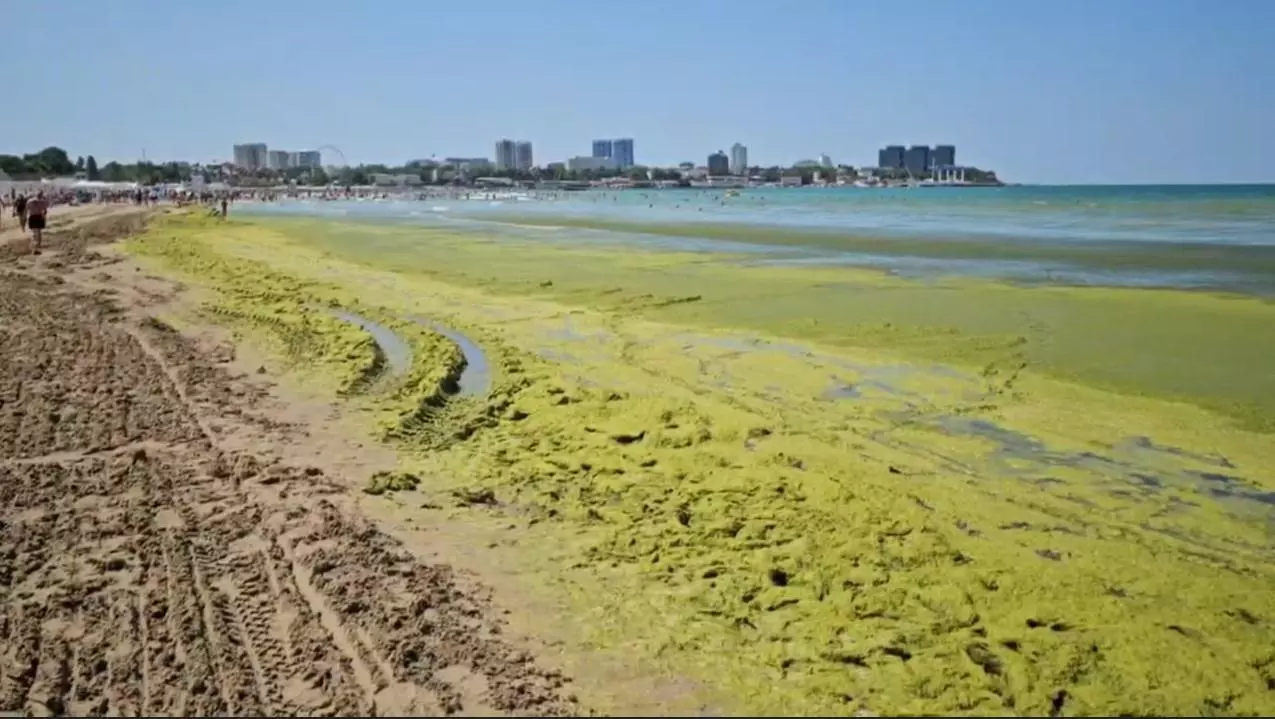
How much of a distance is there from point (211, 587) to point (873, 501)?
13.3ft

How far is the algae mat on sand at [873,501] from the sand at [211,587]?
837mm

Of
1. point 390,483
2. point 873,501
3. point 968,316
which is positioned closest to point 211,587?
point 390,483

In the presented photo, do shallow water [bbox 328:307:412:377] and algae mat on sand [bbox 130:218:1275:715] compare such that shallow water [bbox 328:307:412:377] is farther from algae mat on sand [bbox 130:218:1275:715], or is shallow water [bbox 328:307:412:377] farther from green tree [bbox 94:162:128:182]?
green tree [bbox 94:162:128:182]

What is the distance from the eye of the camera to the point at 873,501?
6.51m

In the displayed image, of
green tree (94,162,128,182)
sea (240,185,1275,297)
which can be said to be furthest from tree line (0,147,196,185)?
sea (240,185,1275,297)

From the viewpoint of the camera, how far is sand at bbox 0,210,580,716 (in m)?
4.07

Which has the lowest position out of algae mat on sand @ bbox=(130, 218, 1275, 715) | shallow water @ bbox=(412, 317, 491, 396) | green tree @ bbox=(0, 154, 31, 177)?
algae mat on sand @ bbox=(130, 218, 1275, 715)

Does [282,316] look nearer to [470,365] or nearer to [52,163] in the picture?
[470,365]

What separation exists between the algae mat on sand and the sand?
84cm

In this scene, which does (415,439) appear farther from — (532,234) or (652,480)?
(532,234)

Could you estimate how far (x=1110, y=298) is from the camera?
1692 centimetres

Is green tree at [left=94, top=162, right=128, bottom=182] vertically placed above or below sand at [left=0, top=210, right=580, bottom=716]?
above

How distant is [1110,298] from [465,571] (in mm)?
14871

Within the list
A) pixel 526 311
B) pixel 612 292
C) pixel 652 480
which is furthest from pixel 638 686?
pixel 612 292
